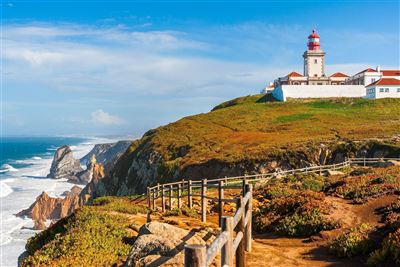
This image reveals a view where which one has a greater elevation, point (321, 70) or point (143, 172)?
point (321, 70)

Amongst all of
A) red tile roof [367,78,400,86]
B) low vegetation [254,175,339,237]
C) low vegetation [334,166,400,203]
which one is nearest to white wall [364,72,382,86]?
red tile roof [367,78,400,86]

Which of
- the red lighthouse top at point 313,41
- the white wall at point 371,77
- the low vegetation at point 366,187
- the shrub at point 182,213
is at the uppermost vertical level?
the red lighthouse top at point 313,41

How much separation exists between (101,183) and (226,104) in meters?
49.6

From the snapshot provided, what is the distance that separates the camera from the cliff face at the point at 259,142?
41125 mm

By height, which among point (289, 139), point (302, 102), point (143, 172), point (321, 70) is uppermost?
point (321, 70)

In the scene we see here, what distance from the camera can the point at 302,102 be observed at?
82.4m

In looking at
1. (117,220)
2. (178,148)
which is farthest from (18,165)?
(117,220)

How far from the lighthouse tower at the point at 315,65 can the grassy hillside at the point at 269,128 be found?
527 inches

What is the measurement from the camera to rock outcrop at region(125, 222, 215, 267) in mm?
7745

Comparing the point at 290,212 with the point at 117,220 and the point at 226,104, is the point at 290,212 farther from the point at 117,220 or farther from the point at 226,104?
the point at 226,104

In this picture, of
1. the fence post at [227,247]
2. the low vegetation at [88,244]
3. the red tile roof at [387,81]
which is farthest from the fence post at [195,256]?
the red tile roof at [387,81]

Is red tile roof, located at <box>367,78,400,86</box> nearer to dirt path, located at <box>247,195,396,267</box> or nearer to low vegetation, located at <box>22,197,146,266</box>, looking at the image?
dirt path, located at <box>247,195,396,267</box>

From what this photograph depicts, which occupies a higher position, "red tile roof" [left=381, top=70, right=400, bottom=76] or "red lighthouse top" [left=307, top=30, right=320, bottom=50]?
"red lighthouse top" [left=307, top=30, right=320, bottom=50]

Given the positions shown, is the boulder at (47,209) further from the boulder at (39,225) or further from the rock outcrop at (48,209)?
the boulder at (39,225)
